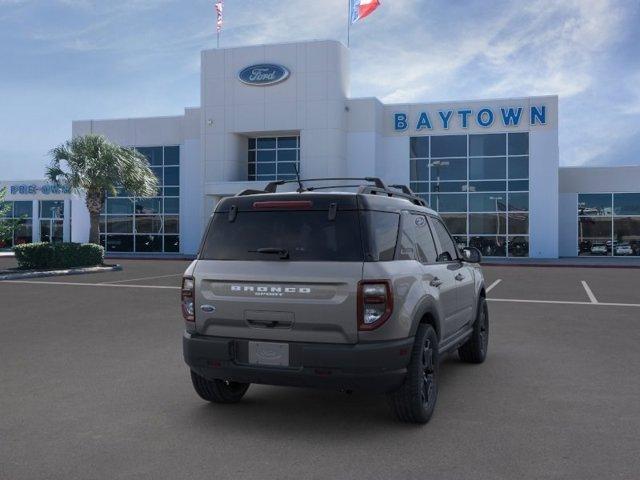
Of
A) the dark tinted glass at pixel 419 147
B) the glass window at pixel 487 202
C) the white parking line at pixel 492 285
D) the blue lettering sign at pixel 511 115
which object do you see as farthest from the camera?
the dark tinted glass at pixel 419 147

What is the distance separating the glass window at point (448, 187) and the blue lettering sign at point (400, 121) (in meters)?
3.43

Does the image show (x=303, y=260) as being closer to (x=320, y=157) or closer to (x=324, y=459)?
(x=324, y=459)

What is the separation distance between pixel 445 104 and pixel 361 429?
101ft

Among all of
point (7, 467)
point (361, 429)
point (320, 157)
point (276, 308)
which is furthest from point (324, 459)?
point (320, 157)

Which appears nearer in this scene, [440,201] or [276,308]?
[276,308]

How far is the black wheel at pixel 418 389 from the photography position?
492 centimetres

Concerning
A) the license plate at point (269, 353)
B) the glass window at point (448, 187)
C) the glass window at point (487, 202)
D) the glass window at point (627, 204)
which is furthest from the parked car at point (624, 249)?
the license plate at point (269, 353)

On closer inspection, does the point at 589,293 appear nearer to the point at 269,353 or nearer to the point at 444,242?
the point at 444,242

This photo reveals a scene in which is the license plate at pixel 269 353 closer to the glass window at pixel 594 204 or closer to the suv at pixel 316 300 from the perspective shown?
the suv at pixel 316 300

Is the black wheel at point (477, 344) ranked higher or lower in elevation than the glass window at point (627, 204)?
lower

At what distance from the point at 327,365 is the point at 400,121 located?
102ft

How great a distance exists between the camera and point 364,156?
33.8 meters

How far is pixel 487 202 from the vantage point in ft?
111

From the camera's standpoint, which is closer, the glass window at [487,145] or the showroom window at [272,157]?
the glass window at [487,145]
